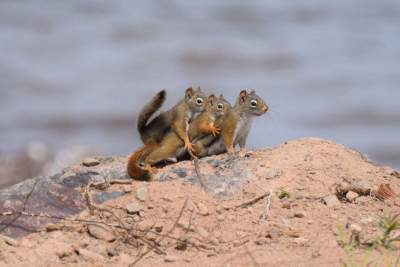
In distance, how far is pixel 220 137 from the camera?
326 inches

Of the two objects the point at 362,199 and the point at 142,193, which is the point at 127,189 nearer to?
the point at 142,193

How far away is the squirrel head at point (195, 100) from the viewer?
8.38 m

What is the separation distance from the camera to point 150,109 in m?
8.22

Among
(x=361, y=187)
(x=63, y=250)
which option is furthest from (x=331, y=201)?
(x=63, y=250)

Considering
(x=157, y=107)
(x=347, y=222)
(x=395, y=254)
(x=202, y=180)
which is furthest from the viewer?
(x=157, y=107)

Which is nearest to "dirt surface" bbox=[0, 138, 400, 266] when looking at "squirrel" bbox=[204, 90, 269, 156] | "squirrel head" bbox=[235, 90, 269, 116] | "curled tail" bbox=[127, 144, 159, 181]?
"curled tail" bbox=[127, 144, 159, 181]

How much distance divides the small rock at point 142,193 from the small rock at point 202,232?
0.51m

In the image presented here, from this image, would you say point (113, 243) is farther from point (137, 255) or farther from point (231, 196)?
point (231, 196)

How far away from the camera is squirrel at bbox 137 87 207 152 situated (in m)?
8.20

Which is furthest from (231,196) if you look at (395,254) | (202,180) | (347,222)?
(395,254)

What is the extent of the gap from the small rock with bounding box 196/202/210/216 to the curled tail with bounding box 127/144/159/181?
620 mm

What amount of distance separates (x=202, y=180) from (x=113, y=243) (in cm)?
90

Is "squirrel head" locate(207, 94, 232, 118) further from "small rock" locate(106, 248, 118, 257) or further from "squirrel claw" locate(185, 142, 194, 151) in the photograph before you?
"small rock" locate(106, 248, 118, 257)

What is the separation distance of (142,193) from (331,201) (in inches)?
52.0
